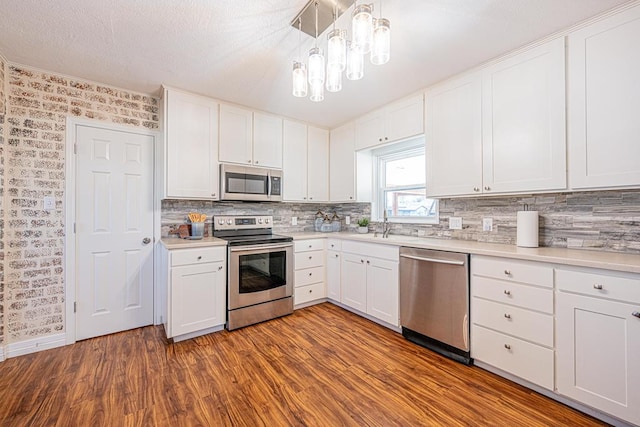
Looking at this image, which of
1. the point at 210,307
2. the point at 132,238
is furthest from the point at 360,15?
the point at 132,238

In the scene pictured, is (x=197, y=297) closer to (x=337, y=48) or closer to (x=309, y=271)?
(x=309, y=271)

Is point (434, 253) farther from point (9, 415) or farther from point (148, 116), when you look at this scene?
point (148, 116)

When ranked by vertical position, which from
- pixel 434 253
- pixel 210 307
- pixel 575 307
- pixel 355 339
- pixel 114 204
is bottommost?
pixel 355 339

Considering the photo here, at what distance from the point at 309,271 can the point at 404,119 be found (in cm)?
208

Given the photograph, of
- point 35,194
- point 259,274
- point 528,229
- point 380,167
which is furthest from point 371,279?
point 35,194

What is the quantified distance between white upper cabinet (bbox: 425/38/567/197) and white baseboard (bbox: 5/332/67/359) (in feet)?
12.1

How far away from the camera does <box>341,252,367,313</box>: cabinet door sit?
302 centimetres

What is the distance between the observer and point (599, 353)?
59.9 inches

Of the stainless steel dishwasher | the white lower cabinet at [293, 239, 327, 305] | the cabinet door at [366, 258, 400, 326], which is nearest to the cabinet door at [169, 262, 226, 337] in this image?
the white lower cabinet at [293, 239, 327, 305]

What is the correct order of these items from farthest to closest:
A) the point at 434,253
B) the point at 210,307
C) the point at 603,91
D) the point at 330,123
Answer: the point at 330,123 < the point at 210,307 < the point at 434,253 < the point at 603,91

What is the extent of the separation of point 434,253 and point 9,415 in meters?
3.01

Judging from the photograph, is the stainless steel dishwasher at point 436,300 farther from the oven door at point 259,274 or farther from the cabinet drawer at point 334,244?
the oven door at point 259,274

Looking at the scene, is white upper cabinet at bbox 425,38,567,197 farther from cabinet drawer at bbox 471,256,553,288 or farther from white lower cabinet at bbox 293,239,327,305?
white lower cabinet at bbox 293,239,327,305

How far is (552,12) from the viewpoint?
1.69 m
